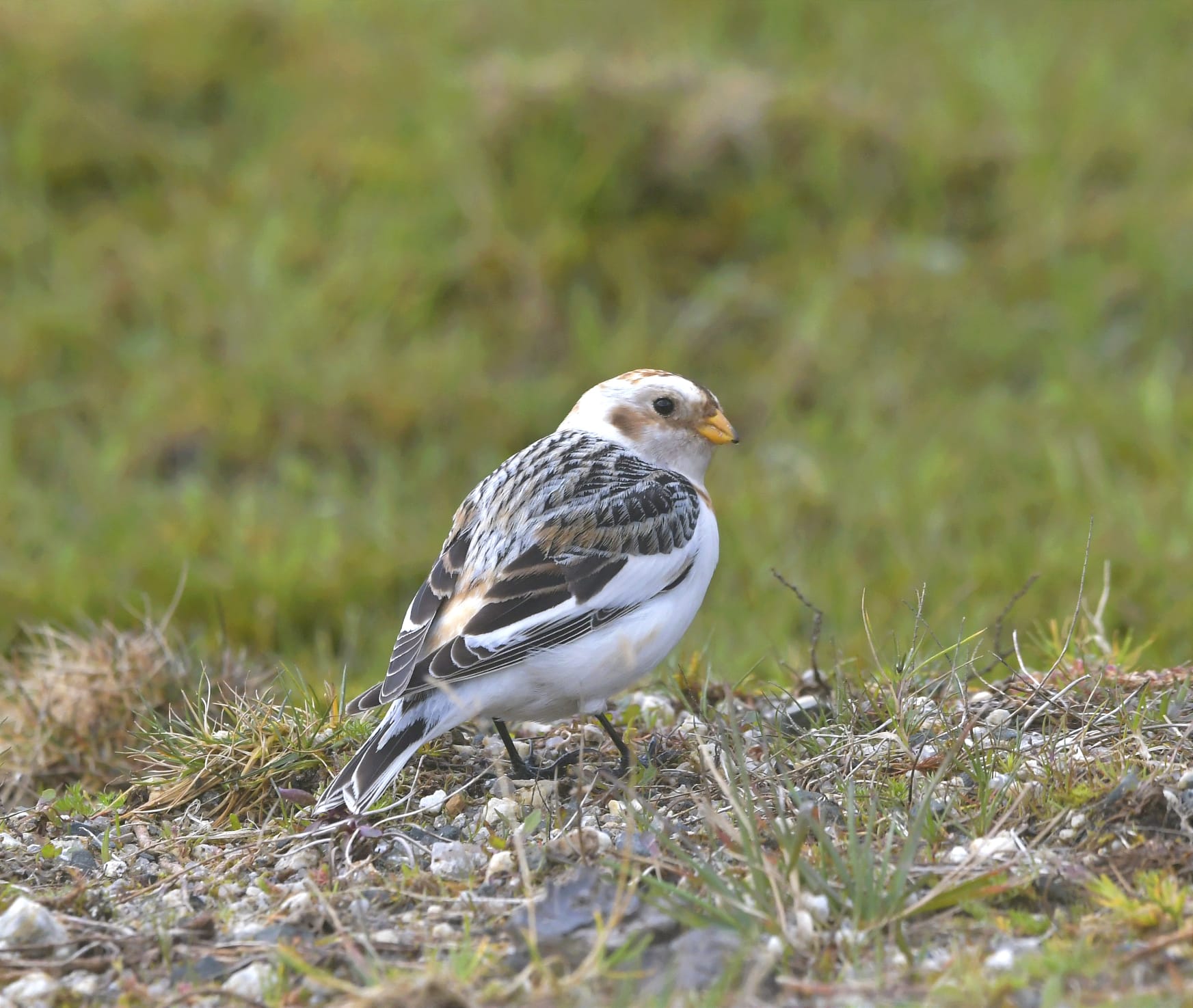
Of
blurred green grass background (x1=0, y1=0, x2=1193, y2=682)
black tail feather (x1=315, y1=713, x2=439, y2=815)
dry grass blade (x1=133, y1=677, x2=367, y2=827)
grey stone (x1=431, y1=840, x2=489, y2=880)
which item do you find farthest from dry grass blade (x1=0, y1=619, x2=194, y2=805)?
grey stone (x1=431, y1=840, x2=489, y2=880)

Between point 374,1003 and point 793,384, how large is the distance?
17.4 feet

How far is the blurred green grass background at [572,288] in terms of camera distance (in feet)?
20.5

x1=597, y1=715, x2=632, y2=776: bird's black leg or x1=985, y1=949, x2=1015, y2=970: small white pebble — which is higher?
x1=985, y1=949, x2=1015, y2=970: small white pebble

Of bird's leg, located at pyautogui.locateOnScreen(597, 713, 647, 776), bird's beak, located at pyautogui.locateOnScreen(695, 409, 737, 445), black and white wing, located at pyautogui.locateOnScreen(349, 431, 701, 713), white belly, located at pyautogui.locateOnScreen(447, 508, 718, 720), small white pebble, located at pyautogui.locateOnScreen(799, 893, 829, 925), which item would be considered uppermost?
bird's beak, located at pyautogui.locateOnScreen(695, 409, 737, 445)

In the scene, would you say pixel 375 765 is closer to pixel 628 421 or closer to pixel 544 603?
pixel 544 603

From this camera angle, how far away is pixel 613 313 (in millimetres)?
8125

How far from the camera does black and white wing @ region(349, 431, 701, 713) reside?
3611 mm

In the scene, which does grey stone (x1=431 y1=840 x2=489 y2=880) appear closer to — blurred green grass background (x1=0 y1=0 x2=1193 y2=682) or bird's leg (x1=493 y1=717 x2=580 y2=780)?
bird's leg (x1=493 y1=717 x2=580 y2=780)

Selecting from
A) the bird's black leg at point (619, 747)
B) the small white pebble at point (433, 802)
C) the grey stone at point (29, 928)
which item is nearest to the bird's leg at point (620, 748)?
the bird's black leg at point (619, 747)

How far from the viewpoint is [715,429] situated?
15.0 ft

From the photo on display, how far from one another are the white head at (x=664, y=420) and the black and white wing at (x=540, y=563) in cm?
24

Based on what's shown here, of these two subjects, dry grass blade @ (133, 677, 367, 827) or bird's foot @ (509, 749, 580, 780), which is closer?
dry grass blade @ (133, 677, 367, 827)

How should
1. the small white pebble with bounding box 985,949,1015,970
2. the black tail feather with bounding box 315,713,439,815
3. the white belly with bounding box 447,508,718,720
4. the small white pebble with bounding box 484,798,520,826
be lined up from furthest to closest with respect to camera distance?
1. the white belly with bounding box 447,508,718,720
2. the small white pebble with bounding box 484,798,520,826
3. the black tail feather with bounding box 315,713,439,815
4. the small white pebble with bounding box 985,949,1015,970

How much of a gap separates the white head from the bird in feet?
0.42
